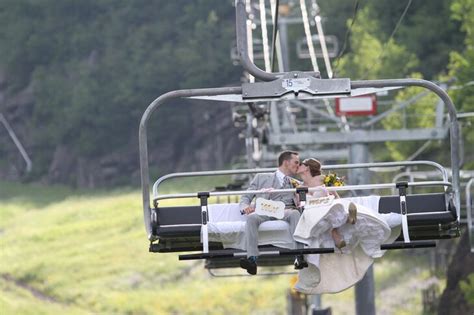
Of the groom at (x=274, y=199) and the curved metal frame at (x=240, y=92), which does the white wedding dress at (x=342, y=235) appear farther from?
the curved metal frame at (x=240, y=92)

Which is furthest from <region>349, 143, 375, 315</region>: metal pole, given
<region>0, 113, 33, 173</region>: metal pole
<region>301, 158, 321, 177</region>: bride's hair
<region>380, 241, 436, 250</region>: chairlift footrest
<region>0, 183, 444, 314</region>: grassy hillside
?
<region>0, 113, 33, 173</region>: metal pole

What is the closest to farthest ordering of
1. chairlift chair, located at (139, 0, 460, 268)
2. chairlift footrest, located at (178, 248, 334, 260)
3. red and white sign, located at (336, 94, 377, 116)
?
chairlift chair, located at (139, 0, 460, 268) → chairlift footrest, located at (178, 248, 334, 260) → red and white sign, located at (336, 94, 377, 116)

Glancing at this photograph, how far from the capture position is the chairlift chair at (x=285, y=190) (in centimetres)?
1483

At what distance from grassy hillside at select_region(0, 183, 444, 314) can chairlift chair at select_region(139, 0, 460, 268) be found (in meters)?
28.2

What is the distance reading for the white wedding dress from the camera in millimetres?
15180

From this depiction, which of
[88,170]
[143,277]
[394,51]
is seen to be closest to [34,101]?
[88,170]

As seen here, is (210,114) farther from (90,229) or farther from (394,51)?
(394,51)

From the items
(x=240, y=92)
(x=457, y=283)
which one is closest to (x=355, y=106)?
(x=457, y=283)

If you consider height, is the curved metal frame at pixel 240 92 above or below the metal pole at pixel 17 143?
above

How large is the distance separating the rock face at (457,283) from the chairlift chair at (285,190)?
20945 mm

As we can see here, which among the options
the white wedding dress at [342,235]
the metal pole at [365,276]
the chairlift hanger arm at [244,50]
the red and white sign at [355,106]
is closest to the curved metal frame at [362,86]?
the chairlift hanger arm at [244,50]

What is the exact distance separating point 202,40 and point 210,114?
3836mm

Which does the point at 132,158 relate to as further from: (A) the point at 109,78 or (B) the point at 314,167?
(B) the point at 314,167

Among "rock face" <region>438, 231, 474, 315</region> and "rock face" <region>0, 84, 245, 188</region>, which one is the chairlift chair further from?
"rock face" <region>0, 84, 245, 188</region>
